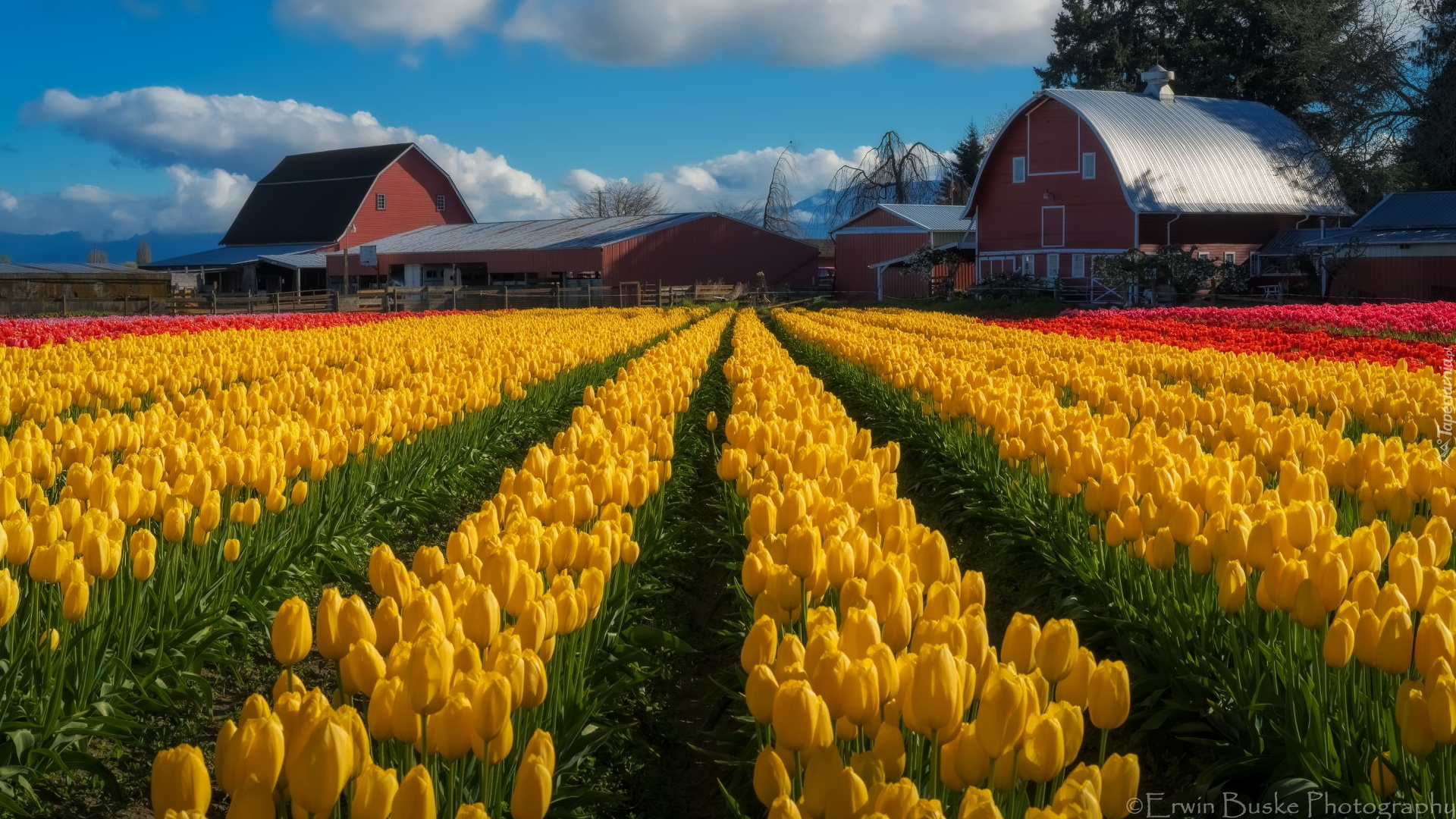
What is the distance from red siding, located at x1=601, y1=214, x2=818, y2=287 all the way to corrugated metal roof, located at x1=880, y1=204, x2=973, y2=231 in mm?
4880

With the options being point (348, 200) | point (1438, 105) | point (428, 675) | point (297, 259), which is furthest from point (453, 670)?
point (348, 200)

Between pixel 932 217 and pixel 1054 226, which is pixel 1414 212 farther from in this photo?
pixel 932 217

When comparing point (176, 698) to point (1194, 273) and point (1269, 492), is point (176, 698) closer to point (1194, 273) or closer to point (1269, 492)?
point (1269, 492)

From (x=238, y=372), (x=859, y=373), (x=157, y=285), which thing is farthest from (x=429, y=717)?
(x=157, y=285)

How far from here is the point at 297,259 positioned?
6022 cm

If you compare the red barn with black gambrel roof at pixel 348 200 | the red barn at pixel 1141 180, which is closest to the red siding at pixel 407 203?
the red barn with black gambrel roof at pixel 348 200

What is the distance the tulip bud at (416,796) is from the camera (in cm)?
210

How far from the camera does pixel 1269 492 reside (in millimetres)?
4207

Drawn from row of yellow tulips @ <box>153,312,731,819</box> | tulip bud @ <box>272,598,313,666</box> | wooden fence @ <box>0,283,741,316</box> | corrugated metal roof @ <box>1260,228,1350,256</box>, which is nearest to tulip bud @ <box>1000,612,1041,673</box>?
row of yellow tulips @ <box>153,312,731,819</box>

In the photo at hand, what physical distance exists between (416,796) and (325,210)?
222 feet

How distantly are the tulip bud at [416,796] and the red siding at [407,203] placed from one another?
6403 centimetres

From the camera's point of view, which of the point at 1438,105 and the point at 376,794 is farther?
the point at 1438,105

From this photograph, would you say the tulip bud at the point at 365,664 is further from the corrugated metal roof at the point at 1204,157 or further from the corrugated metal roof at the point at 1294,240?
→ the corrugated metal roof at the point at 1294,240

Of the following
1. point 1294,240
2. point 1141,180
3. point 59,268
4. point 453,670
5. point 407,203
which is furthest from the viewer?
point 407,203
